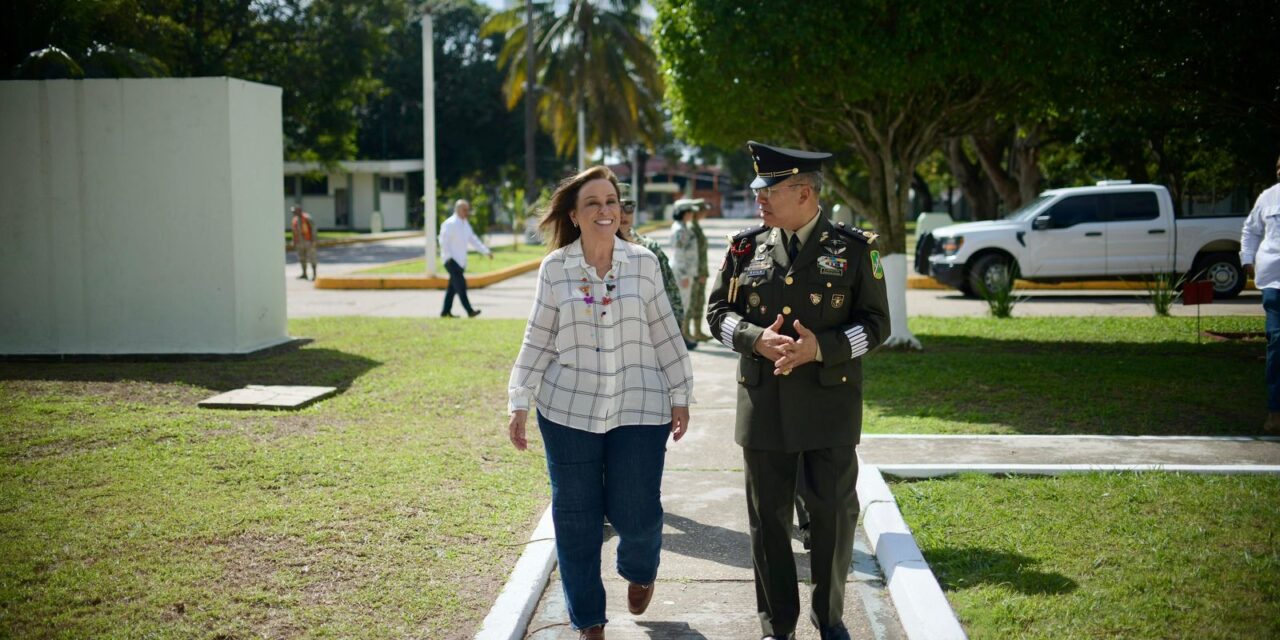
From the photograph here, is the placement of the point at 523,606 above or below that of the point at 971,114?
below

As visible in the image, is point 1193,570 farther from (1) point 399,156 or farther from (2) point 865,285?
(1) point 399,156

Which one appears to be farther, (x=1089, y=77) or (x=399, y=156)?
(x=399, y=156)

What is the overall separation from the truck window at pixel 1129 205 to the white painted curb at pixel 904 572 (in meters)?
14.4

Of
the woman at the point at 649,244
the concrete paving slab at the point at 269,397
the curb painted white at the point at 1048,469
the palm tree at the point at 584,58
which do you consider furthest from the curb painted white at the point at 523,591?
the palm tree at the point at 584,58

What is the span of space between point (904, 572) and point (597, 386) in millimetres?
1617

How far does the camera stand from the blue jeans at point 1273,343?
687 cm

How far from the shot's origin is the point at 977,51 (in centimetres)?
1040

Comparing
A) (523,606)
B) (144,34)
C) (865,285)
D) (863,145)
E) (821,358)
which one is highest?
(144,34)

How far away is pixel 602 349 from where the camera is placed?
→ 4.02m

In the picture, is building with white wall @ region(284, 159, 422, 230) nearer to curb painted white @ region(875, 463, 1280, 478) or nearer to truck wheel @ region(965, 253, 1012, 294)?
truck wheel @ region(965, 253, 1012, 294)

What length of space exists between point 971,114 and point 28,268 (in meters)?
10.2

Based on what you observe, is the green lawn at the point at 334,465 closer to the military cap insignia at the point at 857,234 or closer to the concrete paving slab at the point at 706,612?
the concrete paving slab at the point at 706,612

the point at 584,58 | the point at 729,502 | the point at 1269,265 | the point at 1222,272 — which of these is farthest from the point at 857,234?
the point at 584,58

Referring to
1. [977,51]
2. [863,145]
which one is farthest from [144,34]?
[977,51]
